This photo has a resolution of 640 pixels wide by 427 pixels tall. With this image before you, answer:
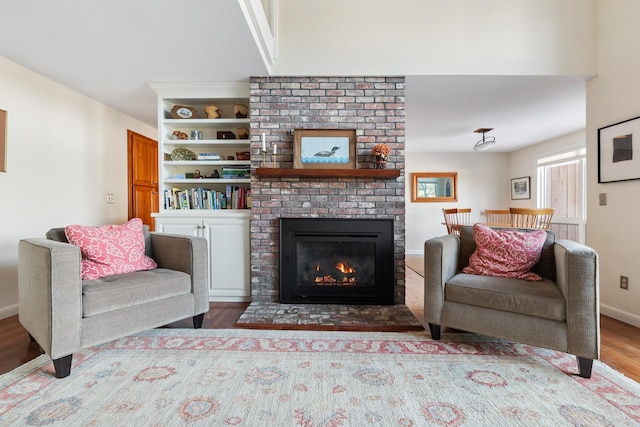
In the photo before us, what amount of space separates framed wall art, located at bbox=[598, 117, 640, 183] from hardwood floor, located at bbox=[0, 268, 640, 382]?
122 cm

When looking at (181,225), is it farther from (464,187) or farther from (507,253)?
(464,187)

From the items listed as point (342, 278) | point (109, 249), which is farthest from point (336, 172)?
point (109, 249)

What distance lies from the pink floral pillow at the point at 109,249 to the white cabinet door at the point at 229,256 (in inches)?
26.8

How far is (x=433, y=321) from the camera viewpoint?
2043 mm

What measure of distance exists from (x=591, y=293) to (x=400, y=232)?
1427mm

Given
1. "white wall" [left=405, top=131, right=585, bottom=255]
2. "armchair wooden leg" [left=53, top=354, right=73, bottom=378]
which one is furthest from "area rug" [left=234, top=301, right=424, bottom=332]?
"white wall" [left=405, top=131, right=585, bottom=255]

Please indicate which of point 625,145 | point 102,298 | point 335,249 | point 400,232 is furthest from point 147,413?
point 625,145

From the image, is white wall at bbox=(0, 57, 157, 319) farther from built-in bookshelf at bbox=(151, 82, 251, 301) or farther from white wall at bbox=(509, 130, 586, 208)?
white wall at bbox=(509, 130, 586, 208)

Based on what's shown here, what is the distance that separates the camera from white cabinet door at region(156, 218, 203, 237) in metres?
2.96

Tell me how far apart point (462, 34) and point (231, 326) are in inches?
127

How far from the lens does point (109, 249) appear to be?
2.10 m

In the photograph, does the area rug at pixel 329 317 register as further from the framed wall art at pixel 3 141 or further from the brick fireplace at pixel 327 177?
the framed wall art at pixel 3 141

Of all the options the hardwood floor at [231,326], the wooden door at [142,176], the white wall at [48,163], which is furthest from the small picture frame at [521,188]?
the white wall at [48,163]

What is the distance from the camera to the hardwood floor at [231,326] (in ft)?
5.85
